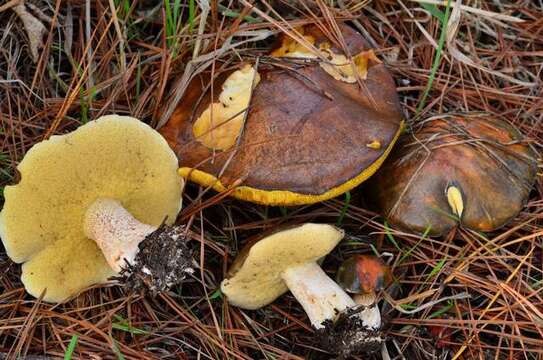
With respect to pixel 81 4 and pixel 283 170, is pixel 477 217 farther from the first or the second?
pixel 81 4

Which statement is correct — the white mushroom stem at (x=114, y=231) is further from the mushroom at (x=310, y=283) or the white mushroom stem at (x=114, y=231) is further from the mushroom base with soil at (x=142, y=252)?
the mushroom at (x=310, y=283)

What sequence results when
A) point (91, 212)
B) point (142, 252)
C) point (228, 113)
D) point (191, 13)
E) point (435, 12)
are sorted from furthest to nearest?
point (435, 12) → point (191, 13) → point (228, 113) → point (91, 212) → point (142, 252)

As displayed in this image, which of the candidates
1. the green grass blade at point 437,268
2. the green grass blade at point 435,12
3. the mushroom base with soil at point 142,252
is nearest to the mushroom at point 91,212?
the mushroom base with soil at point 142,252

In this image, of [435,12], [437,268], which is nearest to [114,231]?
[437,268]

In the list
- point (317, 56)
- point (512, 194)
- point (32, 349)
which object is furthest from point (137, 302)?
point (512, 194)

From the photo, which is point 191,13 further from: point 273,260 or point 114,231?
point 273,260
